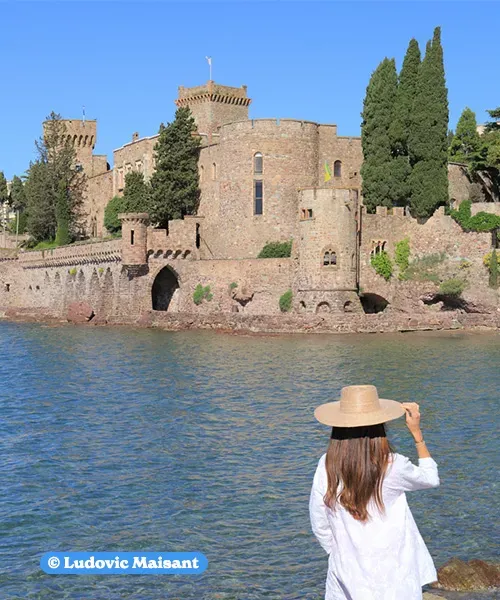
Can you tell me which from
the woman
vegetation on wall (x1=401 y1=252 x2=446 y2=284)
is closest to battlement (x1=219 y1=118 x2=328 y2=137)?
vegetation on wall (x1=401 y1=252 x2=446 y2=284)

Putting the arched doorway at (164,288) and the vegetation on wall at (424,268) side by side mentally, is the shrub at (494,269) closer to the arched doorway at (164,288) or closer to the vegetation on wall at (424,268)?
the vegetation on wall at (424,268)

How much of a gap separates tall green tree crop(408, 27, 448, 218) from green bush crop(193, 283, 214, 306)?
12.4 meters

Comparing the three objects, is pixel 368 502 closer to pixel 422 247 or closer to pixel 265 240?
pixel 422 247

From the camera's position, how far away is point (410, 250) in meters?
45.4

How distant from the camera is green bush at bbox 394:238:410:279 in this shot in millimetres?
45281

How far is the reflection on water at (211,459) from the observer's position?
37.9 ft

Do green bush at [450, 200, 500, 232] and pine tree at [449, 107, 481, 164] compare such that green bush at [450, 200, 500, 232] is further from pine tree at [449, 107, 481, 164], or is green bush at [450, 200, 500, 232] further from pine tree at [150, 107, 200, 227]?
pine tree at [150, 107, 200, 227]

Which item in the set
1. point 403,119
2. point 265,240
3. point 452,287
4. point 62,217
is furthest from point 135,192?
point 452,287

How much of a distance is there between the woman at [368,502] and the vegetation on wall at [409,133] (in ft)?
130

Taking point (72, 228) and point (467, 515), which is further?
point (72, 228)

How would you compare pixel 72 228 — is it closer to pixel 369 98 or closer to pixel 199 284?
pixel 199 284

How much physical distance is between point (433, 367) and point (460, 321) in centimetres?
1351

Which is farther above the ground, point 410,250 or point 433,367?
point 410,250


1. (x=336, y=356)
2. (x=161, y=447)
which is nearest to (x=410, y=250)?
(x=336, y=356)
